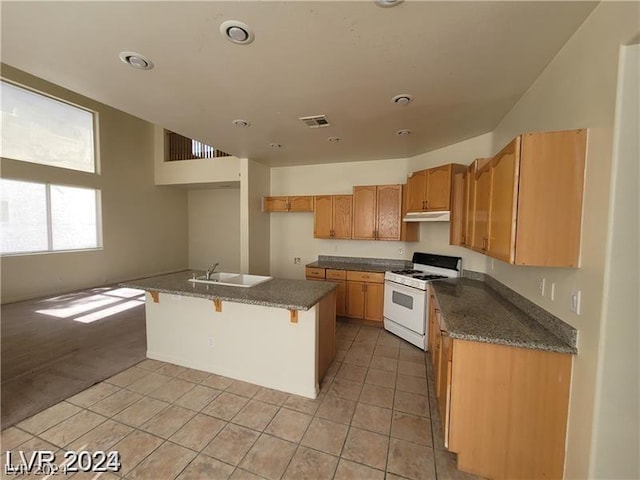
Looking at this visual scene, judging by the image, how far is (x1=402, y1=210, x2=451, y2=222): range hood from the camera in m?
3.22

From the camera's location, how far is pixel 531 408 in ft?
5.09

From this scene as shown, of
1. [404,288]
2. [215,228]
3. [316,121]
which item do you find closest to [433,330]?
[404,288]

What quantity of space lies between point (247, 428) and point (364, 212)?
3253 mm

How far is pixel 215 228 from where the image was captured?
7.88 metres

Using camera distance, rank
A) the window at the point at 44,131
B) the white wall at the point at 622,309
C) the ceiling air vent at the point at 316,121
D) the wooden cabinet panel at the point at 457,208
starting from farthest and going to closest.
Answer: the window at the point at 44,131
the wooden cabinet panel at the point at 457,208
the ceiling air vent at the point at 316,121
the white wall at the point at 622,309

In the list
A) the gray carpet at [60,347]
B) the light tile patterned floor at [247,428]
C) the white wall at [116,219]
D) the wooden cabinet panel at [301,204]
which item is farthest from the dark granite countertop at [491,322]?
the white wall at [116,219]

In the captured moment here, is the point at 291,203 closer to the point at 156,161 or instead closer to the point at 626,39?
the point at 626,39

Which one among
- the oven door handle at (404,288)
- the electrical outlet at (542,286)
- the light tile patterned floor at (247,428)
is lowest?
the light tile patterned floor at (247,428)

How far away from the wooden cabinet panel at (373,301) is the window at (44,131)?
6.64 m

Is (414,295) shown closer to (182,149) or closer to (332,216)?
(332,216)

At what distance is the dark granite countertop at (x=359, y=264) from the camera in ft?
14.0

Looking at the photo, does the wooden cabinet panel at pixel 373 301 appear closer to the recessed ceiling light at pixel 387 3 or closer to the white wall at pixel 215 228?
the recessed ceiling light at pixel 387 3

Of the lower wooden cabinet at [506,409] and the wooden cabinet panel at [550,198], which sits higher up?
the wooden cabinet panel at [550,198]

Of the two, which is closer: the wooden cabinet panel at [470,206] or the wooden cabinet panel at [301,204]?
the wooden cabinet panel at [470,206]
